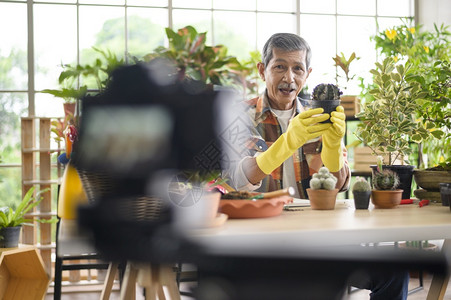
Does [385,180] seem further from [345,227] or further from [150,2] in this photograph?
[150,2]

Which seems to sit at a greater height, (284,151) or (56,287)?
(284,151)

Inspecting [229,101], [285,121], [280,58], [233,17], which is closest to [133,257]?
[229,101]

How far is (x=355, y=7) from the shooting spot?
5598 millimetres

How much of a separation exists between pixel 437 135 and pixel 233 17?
355cm

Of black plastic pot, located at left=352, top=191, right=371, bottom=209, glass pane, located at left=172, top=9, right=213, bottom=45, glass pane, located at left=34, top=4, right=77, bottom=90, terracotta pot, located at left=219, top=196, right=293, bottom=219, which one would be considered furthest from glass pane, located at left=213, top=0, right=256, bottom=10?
terracotta pot, located at left=219, top=196, right=293, bottom=219

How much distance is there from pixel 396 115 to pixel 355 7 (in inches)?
159

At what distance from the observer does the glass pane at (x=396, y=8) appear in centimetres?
571

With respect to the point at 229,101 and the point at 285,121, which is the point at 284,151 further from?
the point at 229,101

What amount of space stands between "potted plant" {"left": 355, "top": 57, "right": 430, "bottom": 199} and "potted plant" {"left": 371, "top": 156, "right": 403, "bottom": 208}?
87 millimetres

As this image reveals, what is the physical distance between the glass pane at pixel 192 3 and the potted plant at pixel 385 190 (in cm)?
370

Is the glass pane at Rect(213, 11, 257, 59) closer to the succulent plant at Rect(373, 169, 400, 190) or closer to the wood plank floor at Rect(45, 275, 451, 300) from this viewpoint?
the wood plank floor at Rect(45, 275, 451, 300)

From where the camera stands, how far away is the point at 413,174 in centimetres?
189

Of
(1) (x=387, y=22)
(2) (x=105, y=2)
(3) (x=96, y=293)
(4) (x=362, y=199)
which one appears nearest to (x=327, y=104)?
(4) (x=362, y=199)

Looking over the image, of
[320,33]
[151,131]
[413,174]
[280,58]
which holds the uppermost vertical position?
[320,33]
